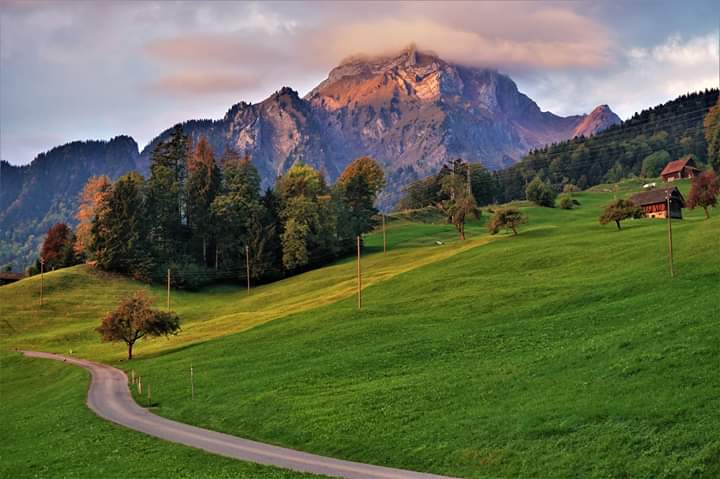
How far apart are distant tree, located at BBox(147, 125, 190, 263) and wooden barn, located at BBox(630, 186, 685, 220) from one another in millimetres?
96378

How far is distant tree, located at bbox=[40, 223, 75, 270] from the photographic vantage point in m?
147

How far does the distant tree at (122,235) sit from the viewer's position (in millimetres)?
131500

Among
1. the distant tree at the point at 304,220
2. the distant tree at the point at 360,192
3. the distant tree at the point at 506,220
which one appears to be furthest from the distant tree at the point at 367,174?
the distant tree at the point at 506,220

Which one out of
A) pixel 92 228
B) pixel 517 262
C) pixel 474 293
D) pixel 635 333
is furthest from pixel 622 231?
pixel 92 228

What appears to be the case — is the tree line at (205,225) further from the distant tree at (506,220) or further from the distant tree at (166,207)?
the distant tree at (506,220)

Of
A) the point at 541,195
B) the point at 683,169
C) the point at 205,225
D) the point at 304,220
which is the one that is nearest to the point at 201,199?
the point at 205,225

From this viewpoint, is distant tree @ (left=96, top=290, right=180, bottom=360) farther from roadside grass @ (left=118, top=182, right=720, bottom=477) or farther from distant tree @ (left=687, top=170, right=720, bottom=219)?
distant tree @ (left=687, top=170, right=720, bottom=219)

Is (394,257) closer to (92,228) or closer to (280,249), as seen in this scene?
(280,249)

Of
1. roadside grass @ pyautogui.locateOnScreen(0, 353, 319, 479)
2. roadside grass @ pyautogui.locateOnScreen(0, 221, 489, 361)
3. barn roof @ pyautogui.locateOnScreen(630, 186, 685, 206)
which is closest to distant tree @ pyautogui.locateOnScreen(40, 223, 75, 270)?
roadside grass @ pyautogui.locateOnScreen(0, 221, 489, 361)

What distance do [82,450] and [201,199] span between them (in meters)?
114

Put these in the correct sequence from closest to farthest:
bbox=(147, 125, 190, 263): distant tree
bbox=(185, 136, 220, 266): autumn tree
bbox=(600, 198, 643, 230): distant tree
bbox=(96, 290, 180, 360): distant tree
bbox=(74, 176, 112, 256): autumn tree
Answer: bbox=(96, 290, 180, 360): distant tree, bbox=(600, 198, 643, 230): distant tree, bbox=(74, 176, 112, 256): autumn tree, bbox=(147, 125, 190, 263): distant tree, bbox=(185, 136, 220, 266): autumn tree

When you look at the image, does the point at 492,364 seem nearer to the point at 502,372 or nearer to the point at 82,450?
the point at 502,372

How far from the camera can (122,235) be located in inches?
5251

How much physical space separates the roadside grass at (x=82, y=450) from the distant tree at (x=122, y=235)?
71.5 m
